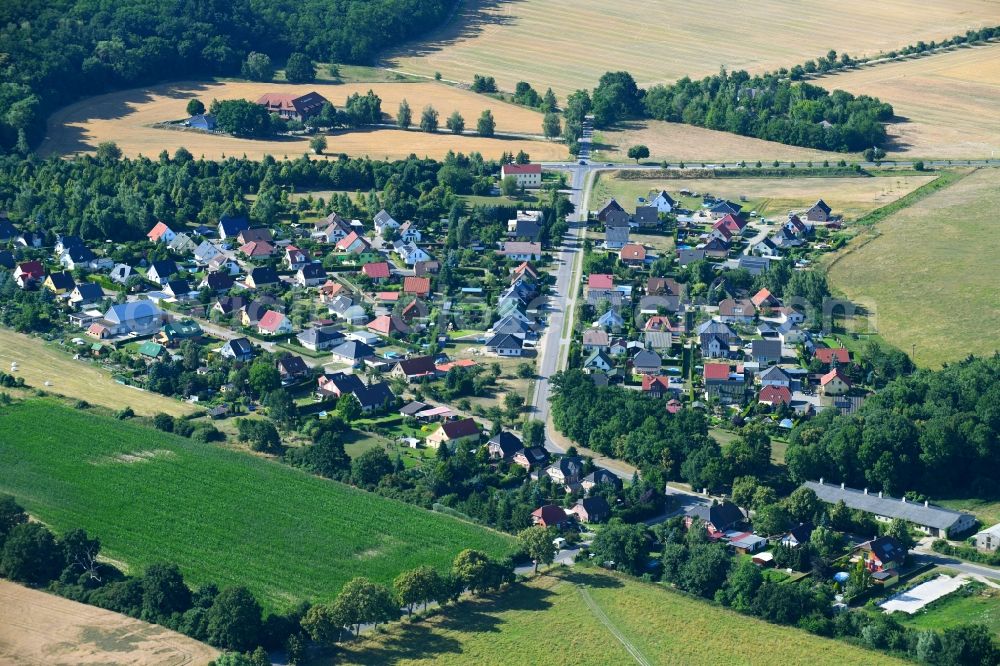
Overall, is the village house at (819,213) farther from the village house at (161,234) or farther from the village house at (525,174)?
the village house at (161,234)

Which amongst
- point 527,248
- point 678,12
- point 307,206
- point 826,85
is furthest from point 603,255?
point 678,12

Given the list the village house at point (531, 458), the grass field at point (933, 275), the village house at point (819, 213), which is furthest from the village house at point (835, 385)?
the village house at point (819, 213)

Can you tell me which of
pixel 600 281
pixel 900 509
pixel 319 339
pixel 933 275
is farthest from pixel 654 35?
pixel 900 509

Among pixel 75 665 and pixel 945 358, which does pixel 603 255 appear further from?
pixel 75 665

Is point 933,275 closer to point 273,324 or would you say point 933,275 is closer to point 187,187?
point 273,324

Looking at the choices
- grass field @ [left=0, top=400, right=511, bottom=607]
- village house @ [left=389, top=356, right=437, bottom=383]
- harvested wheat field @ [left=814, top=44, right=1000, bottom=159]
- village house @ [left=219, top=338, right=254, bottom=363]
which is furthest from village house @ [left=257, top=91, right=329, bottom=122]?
grass field @ [left=0, top=400, right=511, bottom=607]
